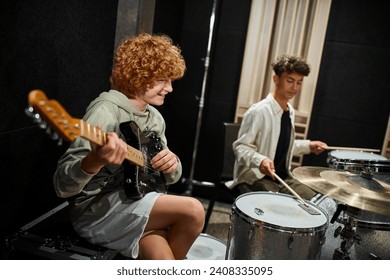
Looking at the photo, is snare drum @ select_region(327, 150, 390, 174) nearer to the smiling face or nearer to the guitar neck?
the smiling face

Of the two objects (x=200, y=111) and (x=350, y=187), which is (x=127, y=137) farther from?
(x=200, y=111)

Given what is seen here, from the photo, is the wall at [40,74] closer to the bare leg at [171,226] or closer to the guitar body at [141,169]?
the guitar body at [141,169]

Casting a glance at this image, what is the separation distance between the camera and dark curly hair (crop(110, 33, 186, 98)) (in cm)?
148

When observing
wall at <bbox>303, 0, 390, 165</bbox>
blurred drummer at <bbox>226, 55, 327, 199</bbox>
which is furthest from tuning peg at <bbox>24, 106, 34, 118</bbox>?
wall at <bbox>303, 0, 390, 165</bbox>

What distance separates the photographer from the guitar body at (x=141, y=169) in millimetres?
1386

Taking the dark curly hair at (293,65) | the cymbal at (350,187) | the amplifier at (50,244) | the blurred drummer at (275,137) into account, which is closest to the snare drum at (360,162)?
the blurred drummer at (275,137)

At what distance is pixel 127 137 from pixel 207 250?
2.74 ft

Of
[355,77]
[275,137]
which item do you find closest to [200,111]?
[275,137]

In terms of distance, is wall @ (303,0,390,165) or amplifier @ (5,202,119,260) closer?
amplifier @ (5,202,119,260)

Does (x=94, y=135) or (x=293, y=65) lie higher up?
(x=293, y=65)

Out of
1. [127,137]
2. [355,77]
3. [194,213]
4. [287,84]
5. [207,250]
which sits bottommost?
[207,250]

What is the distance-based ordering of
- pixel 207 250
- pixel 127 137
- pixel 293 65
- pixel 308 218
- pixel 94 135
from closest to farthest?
pixel 94 135 → pixel 127 137 → pixel 308 218 → pixel 207 250 → pixel 293 65

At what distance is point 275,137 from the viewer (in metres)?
2.49
